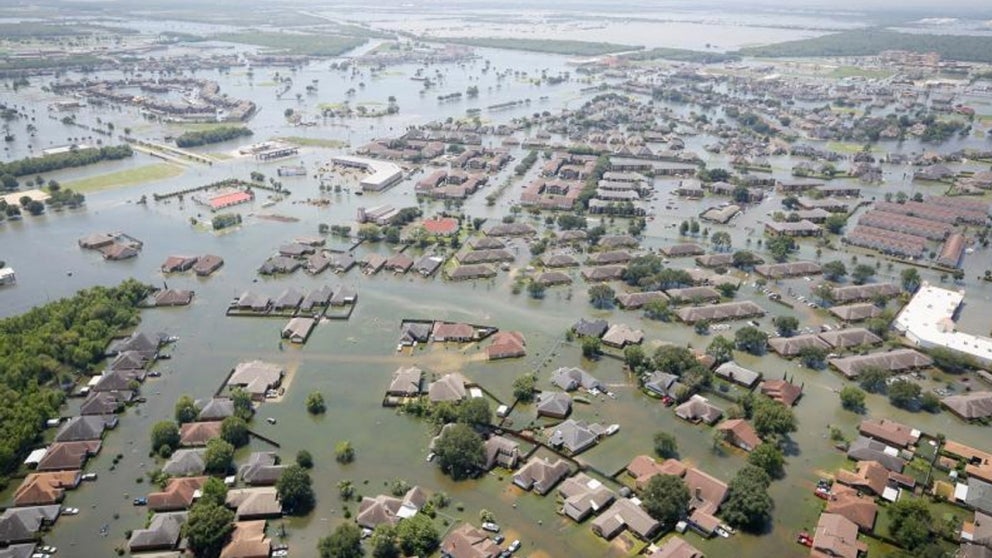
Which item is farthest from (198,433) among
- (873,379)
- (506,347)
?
(873,379)

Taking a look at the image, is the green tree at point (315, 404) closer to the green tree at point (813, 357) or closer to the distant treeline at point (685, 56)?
the green tree at point (813, 357)

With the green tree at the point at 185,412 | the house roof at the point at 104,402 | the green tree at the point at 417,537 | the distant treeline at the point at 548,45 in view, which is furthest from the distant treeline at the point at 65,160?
the distant treeline at the point at 548,45

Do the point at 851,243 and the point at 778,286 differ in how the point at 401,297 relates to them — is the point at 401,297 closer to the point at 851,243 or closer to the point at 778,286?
the point at 778,286

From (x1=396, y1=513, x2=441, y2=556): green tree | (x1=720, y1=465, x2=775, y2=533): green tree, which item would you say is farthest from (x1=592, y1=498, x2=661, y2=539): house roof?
(x1=396, y1=513, x2=441, y2=556): green tree

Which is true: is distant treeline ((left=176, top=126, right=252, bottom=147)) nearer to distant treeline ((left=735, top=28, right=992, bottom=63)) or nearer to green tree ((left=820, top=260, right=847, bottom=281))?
green tree ((left=820, top=260, right=847, bottom=281))

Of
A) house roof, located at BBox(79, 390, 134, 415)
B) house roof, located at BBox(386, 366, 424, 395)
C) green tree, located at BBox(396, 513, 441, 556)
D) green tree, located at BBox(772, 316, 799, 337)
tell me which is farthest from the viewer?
green tree, located at BBox(772, 316, 799, 337)

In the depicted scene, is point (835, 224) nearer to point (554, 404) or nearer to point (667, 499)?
point (554, 404)
